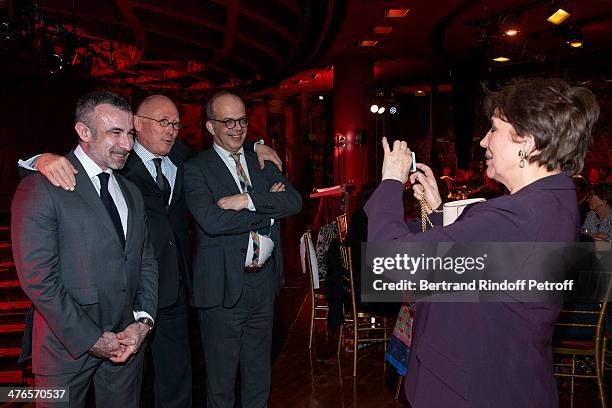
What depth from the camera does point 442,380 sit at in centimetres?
151

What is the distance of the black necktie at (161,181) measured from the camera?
8.70ft

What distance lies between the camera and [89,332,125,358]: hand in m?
1.96

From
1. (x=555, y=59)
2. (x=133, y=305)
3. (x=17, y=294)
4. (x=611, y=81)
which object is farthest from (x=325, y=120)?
(x=133, y=305)

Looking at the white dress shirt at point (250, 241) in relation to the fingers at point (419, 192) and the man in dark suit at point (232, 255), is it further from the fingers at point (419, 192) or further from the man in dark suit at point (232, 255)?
the fingers at point (419, 192)

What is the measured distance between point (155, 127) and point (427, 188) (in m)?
1.43

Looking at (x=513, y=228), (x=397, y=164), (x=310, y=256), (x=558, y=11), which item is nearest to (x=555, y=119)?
(x=513, y=228)

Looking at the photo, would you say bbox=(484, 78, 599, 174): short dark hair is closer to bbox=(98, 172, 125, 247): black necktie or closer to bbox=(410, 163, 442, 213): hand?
bbox=(410, 163, 442, 213): hand

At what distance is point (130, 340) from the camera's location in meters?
2.08

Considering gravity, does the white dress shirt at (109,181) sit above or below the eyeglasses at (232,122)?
below

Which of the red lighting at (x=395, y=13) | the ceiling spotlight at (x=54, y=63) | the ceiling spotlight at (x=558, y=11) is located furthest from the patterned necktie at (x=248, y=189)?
the red lighting at (x=395, y=13)

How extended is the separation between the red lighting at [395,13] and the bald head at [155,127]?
7.39 meters

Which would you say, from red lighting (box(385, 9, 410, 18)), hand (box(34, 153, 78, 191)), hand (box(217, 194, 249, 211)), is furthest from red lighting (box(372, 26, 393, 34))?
hand (box(34, 153, 78, 191))

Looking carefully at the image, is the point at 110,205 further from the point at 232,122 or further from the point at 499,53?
the point at 499,53

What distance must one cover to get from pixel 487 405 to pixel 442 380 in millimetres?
132
